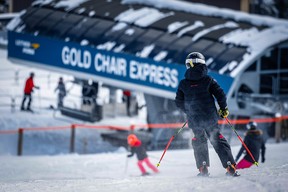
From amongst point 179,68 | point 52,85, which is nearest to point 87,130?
point 179,68

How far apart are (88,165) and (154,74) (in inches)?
254

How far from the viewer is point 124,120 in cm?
2556

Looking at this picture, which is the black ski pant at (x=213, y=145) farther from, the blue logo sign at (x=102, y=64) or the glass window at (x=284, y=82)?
the glass window at (x=284, y=82)

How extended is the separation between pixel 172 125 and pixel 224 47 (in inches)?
133

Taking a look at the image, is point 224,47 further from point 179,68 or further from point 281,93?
point 281,93

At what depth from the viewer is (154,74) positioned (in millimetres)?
19797

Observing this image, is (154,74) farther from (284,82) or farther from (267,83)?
(284,82)

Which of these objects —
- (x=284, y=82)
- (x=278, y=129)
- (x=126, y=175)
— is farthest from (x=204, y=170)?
(x=284, y=82)

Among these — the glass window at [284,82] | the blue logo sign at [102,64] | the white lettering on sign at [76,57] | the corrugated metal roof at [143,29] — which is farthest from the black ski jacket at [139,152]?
the white lettering on sign at [76,57]

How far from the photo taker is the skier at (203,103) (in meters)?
7.31

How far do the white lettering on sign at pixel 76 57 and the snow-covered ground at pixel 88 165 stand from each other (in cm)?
248

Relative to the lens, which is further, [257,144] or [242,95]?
A: [242,95]

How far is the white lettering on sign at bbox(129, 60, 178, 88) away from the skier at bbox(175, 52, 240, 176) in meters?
11.5

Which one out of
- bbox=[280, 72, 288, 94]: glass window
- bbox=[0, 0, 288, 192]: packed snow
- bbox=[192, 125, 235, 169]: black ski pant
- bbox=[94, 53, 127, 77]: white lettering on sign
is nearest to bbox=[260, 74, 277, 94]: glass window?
bbox=[280, 72, 288, 94]: glass window
